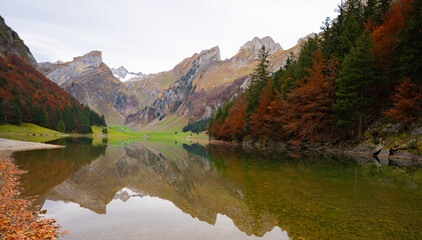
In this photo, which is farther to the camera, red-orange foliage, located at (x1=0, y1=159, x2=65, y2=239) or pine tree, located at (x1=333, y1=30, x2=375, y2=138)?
pine tree, located at (x1=333, y1=30, x2=375, y2=138)

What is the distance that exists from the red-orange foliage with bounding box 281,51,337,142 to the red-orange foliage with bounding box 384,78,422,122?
9644 millimetres

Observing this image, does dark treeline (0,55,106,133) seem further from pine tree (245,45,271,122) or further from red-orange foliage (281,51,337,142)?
red-orange foliage (281,51,337,142)

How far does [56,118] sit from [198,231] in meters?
140

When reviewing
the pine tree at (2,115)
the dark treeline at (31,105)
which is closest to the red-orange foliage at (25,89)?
the dark treeline at (31,105)

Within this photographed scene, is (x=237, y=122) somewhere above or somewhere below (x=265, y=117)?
below

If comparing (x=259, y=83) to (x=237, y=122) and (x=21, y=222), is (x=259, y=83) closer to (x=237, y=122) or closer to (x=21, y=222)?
(x=237, y=122)

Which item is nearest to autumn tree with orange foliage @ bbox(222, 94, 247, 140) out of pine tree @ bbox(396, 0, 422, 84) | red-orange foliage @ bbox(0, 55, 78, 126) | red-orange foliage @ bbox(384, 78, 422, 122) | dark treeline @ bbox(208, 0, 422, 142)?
dark treeline @ bbox(208, 0, 422, 142)

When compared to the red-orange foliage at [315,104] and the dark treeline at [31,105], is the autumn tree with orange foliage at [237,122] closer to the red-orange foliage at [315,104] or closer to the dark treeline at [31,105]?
the red-orange foliage at [315,104]

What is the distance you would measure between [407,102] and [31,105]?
457ft

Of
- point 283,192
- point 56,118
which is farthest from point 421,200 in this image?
point 56,118

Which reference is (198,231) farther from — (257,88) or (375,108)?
(257,88)

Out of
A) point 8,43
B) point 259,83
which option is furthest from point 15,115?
point 8,43

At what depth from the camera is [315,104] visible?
34156mm

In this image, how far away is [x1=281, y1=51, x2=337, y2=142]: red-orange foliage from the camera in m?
34.4
